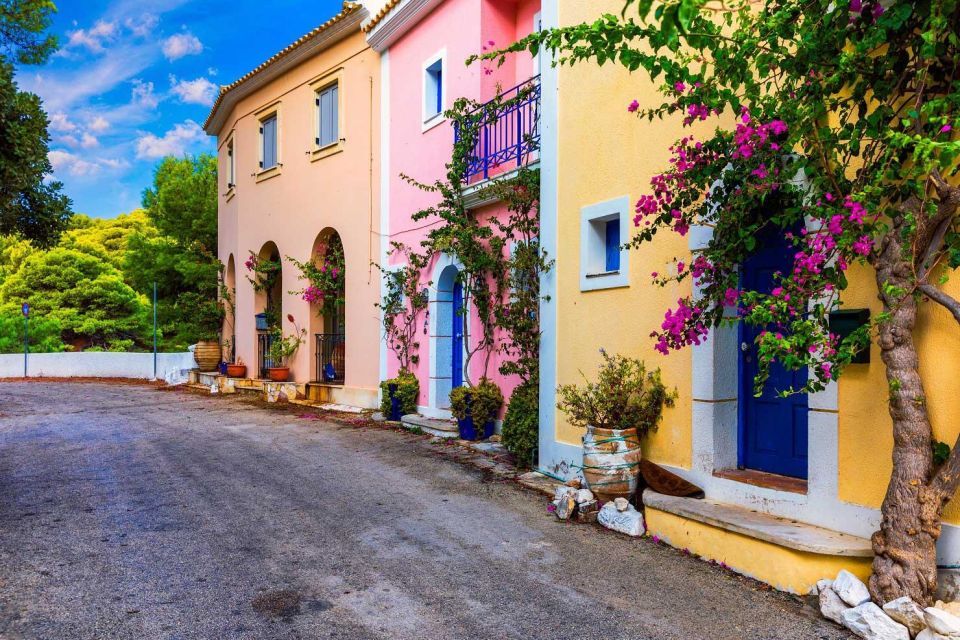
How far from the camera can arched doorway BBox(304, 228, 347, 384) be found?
1384 centimetres

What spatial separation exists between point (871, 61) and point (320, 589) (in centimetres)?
446

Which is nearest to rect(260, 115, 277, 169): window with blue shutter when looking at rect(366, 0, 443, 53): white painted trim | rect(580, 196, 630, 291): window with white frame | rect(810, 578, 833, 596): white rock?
rect(366, 0, 443, 53): white painted trim

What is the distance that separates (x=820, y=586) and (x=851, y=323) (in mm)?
1601

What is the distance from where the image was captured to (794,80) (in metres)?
4.11

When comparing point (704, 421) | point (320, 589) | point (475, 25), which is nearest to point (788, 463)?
point (704, 421)

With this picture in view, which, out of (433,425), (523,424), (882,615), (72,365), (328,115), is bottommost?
(882,615)

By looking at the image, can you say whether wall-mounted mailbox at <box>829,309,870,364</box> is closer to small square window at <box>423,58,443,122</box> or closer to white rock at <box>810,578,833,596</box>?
white rock at <box>810,578,833,596</box>

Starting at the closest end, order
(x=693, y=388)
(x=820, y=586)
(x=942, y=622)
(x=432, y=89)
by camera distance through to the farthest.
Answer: (x=942, y=622) < (x=820, y=586) < (x=693, y=388) < (x=432, y=89)

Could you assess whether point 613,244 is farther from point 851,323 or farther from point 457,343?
point 457,343

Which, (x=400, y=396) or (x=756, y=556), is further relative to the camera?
(x=400, y=396)

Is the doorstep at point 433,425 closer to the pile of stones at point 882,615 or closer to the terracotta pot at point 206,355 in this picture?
the pile of stones at point 882,615

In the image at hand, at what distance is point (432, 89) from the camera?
1102cm

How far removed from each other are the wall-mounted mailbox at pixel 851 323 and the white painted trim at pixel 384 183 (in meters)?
8.55

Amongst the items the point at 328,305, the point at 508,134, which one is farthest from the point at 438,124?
the point at 328,305
